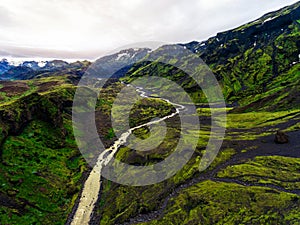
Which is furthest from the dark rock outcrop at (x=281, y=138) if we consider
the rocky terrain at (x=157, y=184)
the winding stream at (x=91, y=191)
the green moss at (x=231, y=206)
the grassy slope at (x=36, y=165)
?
the grassy slope at (x=36, y=165)

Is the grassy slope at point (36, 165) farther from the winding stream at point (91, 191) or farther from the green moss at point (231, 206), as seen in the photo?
the green moss at point (231, 206)

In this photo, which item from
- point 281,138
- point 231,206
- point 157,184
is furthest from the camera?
point 281,138

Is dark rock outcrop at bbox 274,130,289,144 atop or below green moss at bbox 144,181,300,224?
atop

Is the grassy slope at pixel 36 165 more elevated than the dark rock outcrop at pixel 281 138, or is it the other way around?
the dark rock outcrop at pixel 281 138

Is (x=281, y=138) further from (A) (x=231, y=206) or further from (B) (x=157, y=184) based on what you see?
(B) (x=157, y=184)

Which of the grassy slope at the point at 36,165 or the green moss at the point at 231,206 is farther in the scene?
the grassy slope at the point at 36,165

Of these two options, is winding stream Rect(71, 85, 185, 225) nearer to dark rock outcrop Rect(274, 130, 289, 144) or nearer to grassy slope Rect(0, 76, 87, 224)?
grassy slope Rect(0, 76, 87, 224)

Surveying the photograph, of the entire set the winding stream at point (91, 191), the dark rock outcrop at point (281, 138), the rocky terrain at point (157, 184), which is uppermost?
the dark rock outcrop at point (281, 138)

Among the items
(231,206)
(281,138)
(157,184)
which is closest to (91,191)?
(157,184)

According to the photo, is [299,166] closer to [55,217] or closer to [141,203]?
[141,203]

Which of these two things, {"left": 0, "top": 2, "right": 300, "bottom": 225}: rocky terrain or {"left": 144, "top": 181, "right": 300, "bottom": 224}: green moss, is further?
{"left": 0, "top": 2, "right": 300, "bottom": 225}: rocky terrain

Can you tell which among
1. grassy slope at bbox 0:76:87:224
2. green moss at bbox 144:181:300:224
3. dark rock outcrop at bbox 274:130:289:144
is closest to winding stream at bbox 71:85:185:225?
grassy slope at bbox 0:76:87:224
